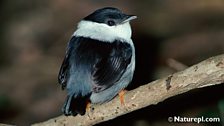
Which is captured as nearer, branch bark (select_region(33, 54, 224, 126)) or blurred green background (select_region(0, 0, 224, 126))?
branch bark (select_region(33, 54, 224, 126))

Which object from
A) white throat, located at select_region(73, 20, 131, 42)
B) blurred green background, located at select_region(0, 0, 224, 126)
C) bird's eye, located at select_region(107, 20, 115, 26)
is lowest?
blurred green background, located at select_region(0, 0, 224, 126)

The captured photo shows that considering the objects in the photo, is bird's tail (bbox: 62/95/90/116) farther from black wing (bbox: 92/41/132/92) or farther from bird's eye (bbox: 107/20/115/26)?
bird's eye (bbox: 107/20/115/26)

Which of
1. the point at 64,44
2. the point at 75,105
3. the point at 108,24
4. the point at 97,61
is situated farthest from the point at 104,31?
the point at 64,44

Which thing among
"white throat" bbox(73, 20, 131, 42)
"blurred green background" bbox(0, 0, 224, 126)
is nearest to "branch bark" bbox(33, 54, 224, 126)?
"white throat" bbox(73, 20, 131, 42)

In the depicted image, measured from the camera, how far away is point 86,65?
4320 mm

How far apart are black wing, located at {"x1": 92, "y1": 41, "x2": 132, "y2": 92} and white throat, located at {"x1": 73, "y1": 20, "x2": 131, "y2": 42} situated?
0.12 metres

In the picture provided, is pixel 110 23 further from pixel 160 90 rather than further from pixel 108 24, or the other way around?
pixel 160 90

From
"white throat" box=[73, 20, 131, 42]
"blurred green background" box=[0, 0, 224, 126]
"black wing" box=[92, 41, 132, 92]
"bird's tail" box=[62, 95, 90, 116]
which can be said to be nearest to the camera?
"bird's tail" box=[62, 95, 90, 116]

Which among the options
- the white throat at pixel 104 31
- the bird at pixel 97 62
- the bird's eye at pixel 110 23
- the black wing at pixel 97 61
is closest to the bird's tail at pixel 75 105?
the bird at pixel 97 62

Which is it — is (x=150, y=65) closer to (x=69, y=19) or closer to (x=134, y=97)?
(x=69, y=19)

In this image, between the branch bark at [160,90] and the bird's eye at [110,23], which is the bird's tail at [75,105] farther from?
the bird's eye at [110,23]

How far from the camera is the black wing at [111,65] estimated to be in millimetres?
4219

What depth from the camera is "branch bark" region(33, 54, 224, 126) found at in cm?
384

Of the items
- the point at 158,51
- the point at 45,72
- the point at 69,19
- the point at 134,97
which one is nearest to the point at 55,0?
the point at 69,19
